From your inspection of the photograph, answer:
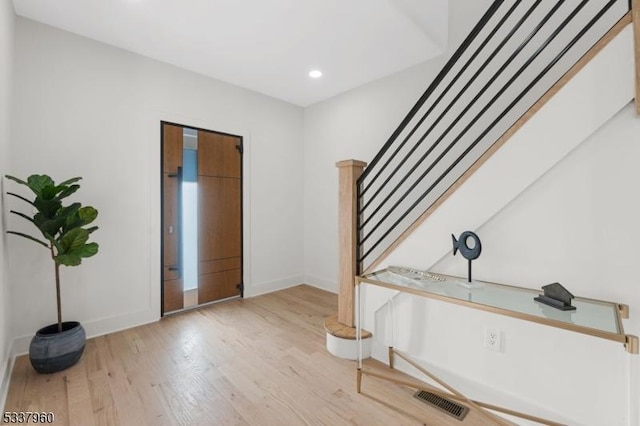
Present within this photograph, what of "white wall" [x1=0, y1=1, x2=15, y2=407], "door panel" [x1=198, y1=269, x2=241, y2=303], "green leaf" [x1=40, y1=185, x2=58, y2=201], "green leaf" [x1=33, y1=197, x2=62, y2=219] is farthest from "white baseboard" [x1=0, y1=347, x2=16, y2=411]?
"door panel" [x1=198, y1=269, x2=241, y2=303]

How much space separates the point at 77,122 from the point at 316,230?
2.93 m

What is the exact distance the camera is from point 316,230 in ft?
14.0

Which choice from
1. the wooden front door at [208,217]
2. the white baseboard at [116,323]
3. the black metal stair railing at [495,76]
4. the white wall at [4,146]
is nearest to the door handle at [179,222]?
the wooden front door at [208,217]

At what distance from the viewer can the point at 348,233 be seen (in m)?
2.36

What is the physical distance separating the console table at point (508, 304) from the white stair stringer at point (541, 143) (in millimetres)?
225

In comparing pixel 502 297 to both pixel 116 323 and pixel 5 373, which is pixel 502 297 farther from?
pixel 116 323

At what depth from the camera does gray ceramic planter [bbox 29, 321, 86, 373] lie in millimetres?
2010

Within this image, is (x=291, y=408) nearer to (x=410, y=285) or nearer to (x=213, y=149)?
(x=410, y=285)

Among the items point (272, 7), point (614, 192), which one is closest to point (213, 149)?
point (272, 7)

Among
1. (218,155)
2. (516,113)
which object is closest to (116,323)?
(218,155)

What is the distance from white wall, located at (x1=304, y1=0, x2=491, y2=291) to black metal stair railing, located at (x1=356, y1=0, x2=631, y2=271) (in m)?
0.35

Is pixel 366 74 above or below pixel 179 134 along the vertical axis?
above

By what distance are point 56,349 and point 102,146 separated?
68.8 inches

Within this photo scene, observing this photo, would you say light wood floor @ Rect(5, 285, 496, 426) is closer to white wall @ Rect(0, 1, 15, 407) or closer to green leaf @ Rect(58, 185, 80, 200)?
white wall @ Rect(0, 1, 15, 407)
